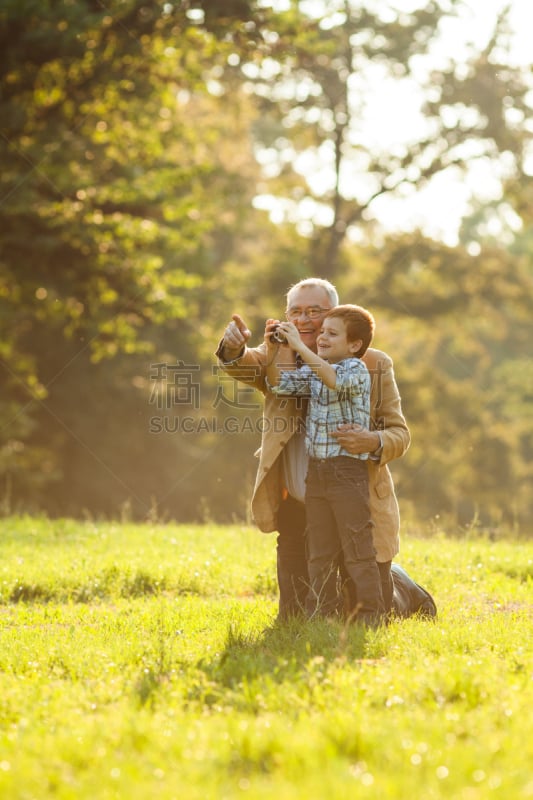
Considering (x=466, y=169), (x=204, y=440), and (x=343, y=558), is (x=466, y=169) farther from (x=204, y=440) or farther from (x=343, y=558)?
(x=343, y=558)

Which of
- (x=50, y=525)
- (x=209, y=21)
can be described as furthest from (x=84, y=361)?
(x=50, y=525)

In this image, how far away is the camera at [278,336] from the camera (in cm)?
518

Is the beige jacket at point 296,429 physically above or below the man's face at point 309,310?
below

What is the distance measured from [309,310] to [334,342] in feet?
1.23

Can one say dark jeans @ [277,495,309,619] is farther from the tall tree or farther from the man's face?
the tall tree

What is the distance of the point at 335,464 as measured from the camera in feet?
16.9

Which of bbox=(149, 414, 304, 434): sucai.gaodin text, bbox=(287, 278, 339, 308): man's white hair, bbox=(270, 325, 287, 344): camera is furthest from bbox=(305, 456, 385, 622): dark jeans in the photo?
bbox=(149, 414, 304, 434): sucai.gaodin text

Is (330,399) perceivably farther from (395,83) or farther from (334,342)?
(395,83)

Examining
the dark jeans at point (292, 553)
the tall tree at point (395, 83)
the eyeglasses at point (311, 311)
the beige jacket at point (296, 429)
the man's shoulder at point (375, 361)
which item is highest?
the tall tree at point (395, 83)

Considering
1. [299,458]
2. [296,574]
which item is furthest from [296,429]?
[296,574]

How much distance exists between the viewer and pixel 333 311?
205 inches

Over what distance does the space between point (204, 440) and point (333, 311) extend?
20200 millimetres

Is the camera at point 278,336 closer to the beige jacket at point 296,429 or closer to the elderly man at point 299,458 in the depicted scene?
the elderly man at point 299,458

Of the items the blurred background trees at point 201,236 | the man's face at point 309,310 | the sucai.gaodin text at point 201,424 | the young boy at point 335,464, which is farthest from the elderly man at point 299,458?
the sucai.gaodin text at point 201,424
